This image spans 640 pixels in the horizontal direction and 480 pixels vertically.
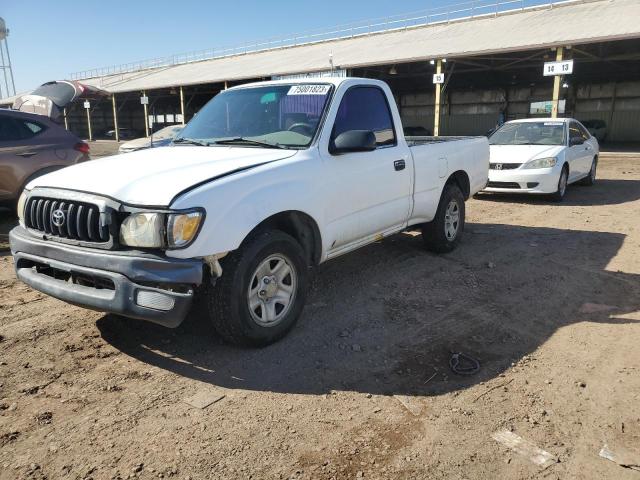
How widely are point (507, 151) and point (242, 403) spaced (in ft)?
28.6

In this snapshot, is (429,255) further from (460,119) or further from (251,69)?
(460,119)

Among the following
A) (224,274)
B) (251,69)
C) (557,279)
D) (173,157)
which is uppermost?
(251,69)

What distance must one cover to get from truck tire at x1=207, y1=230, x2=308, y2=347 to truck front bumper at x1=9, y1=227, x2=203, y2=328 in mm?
283

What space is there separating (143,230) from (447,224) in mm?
4049

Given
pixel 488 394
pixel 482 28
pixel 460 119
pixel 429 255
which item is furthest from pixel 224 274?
pixel 460 119

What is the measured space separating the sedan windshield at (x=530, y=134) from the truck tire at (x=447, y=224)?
5315 millimetres

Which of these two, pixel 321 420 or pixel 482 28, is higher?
pixel 482 28

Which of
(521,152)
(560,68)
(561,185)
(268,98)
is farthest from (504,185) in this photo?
(560,68)

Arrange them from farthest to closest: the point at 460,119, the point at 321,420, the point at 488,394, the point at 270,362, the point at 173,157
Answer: the point at 460,119, the point at 173,157, the point at 270,362, the point at 488,394, the point at 321,420

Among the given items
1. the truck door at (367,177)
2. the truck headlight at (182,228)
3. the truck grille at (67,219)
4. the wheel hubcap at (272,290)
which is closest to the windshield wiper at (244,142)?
the truck door at (367,177)

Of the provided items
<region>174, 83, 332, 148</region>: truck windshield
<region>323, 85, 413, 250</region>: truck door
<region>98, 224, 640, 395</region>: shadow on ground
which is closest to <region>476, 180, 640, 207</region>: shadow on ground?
<region>98, 224, 640, 395</region>: shadow on ground

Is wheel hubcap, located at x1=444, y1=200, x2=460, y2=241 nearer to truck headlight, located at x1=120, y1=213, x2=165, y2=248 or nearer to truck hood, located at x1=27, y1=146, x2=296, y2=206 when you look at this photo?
truck hood, located at x1=27, y1=146, x2=296, y2=206

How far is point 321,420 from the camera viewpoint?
9.29ft

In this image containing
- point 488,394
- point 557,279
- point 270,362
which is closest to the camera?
point 488,394
